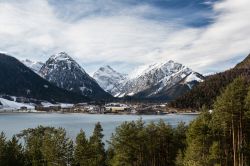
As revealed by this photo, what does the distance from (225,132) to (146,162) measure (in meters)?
20.9

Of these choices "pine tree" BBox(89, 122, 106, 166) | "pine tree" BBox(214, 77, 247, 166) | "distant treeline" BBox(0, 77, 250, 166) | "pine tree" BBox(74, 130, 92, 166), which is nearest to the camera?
"pine tree" BBox(214, 77, 247, 166)

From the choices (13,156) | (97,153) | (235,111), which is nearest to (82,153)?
(97,153)

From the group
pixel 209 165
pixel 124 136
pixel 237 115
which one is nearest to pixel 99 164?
pixel 124 136

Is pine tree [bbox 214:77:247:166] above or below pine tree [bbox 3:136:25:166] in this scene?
above

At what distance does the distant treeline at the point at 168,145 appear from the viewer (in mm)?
64438

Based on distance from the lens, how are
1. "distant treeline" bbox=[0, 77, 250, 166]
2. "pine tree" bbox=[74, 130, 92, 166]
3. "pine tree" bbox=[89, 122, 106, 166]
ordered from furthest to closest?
"pine tree" bbox=[89, 122, 106, 166], "pine tree" bbox=[74, 130, 92, 166], "distant treeline" bbox=[0, 77, 250, 166]

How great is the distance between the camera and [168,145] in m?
83.4

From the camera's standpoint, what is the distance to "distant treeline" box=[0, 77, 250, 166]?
6444 centimetres

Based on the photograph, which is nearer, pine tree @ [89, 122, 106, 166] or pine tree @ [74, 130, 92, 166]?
pine tree @ [74, 130, 92, 166]

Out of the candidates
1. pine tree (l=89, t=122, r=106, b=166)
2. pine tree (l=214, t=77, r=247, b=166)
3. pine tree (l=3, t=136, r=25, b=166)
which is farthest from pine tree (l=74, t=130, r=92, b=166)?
pine tree (l=214, t=77, r=247, b=166)

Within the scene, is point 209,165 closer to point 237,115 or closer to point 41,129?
point 237,115

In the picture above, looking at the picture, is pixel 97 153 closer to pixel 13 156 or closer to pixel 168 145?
pixel 168 145

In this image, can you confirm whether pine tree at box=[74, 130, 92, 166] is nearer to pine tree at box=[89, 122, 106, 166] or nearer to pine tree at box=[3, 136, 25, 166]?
pine tree at box=[89, 122, 106, 166]

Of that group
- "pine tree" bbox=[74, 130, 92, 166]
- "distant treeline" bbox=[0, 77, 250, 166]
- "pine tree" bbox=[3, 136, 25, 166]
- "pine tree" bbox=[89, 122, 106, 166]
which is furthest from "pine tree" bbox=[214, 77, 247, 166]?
"pine tree" bbox=[3, 136, 25, 166]
